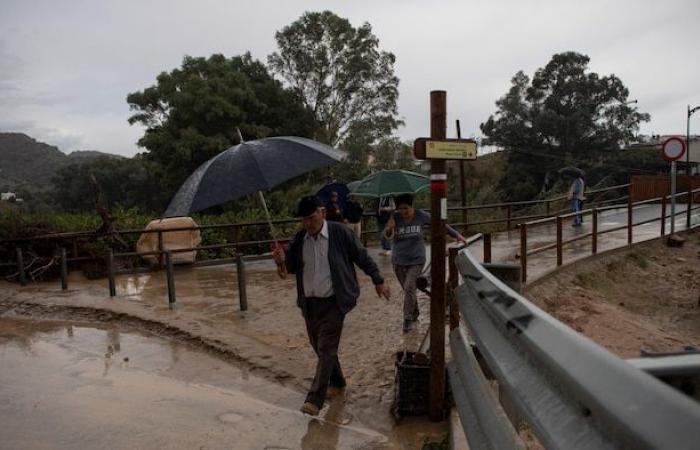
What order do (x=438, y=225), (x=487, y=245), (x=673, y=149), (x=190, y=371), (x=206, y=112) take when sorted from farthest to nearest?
1. (x=206, y=112)
2. (x=673, y=149)
3. (x=190, y=371)
4. (x=487, y=245)
5. (x=438, y=225)

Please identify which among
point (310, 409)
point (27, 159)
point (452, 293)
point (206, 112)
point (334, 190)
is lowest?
point (310, 409)

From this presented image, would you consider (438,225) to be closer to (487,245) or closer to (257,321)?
(487,245)

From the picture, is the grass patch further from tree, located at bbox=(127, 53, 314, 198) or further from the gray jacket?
tree, located at bbox=(127, 53, 314, 198)

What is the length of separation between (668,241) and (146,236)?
11.7 m

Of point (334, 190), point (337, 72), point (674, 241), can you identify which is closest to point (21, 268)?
point (334, 190)

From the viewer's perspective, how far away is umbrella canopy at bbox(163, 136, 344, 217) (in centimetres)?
455

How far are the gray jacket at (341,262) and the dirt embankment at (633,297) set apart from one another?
424 cm

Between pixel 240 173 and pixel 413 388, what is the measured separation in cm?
223

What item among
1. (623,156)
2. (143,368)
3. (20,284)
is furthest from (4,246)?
(623,156)

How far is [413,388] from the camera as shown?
408 centimetres

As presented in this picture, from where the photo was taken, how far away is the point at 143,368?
18.3ft

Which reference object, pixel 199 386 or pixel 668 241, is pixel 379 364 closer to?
pixel 199 386

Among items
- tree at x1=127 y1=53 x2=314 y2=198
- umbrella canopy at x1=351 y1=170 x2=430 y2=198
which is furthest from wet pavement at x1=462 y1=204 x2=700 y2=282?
tree at x1=127 y1=53 x2=314 y2=198

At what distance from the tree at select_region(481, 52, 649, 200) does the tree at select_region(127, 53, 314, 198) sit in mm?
16054
